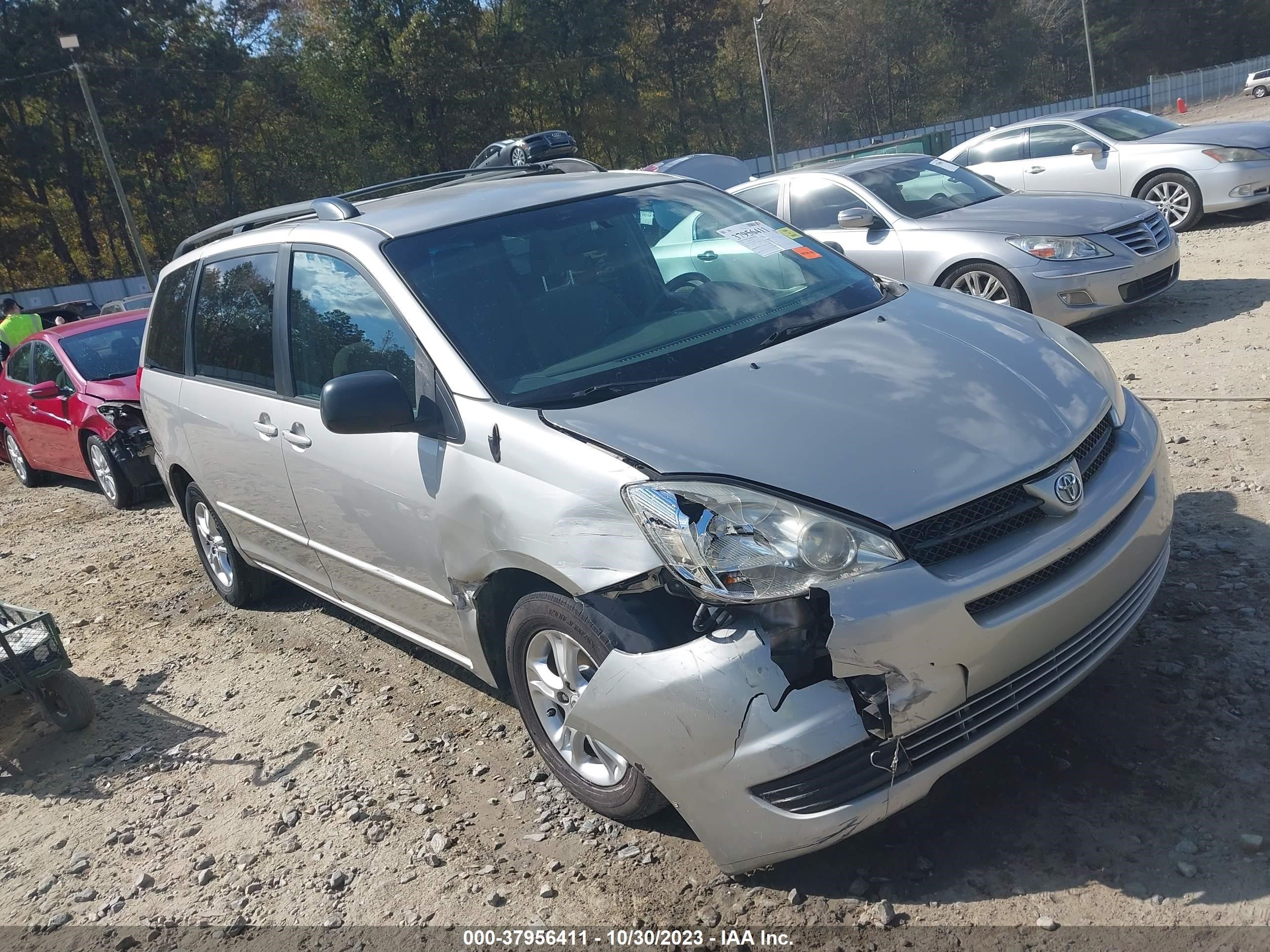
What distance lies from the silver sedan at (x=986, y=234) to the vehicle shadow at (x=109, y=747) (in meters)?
4.75

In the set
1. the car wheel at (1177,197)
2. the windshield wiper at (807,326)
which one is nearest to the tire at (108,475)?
the windshield wiper at (807,326)

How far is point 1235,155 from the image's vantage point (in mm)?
11062

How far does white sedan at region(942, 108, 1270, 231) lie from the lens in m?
11.1

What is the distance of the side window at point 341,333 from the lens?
3.60m

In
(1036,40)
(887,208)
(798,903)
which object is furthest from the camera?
(1036,40)

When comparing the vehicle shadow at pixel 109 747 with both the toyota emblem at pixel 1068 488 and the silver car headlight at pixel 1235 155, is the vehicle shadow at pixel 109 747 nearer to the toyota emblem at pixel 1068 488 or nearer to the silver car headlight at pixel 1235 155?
the toyota emblem at pixel 1068 488

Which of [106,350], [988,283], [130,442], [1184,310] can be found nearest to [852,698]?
[988,283]

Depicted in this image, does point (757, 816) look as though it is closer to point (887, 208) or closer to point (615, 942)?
point (615, 942)

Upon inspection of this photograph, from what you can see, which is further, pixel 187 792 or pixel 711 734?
pixel 187 792

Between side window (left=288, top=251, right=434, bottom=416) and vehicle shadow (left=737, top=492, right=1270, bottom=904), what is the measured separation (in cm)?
196

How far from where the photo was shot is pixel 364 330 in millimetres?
3826

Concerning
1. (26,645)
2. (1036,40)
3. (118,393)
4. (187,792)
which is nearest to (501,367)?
(187,792)

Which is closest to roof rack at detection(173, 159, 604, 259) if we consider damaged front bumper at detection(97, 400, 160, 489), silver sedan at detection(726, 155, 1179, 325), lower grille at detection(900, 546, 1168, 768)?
silver sedan at detection(726, 155, 1179, 325)

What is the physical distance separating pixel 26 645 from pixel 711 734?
3.48 metres
